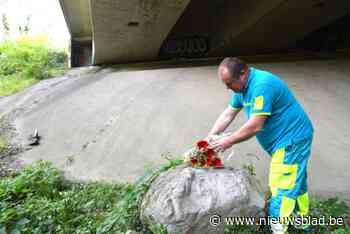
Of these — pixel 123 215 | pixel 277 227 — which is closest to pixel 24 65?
pixel 123 215

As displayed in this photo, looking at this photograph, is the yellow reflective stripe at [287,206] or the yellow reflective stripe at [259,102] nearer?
the yellow reflective stripe at [259,102]

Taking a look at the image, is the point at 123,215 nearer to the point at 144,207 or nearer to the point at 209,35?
the point at 144,207

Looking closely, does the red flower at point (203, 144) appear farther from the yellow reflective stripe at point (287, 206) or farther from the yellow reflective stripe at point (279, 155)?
the yellow reflective stripe at point (287, 206)

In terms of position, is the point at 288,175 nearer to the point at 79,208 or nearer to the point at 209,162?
the point at 209,162

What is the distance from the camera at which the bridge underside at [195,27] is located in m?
8.05

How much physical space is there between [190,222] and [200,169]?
48cm

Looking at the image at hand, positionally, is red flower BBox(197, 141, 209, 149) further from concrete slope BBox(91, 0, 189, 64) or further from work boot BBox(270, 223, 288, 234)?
concrete slope BBox(91, 0, 189, 64)

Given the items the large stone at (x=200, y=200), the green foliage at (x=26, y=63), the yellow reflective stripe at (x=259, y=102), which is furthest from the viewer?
the green foliage at (x=26, y=63)

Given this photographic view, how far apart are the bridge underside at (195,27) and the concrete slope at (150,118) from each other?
141cm

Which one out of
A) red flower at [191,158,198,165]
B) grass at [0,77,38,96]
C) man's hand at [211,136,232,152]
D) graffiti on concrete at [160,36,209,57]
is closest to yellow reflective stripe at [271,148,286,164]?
man's hand at [211,136,232,152]

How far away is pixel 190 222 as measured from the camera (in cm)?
277

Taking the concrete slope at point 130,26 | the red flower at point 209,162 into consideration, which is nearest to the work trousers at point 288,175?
the red flower at point 209,162

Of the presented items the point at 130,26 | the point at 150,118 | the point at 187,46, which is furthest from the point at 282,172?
the point at 187,46

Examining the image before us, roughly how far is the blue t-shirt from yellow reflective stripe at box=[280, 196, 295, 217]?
1.33 ft
